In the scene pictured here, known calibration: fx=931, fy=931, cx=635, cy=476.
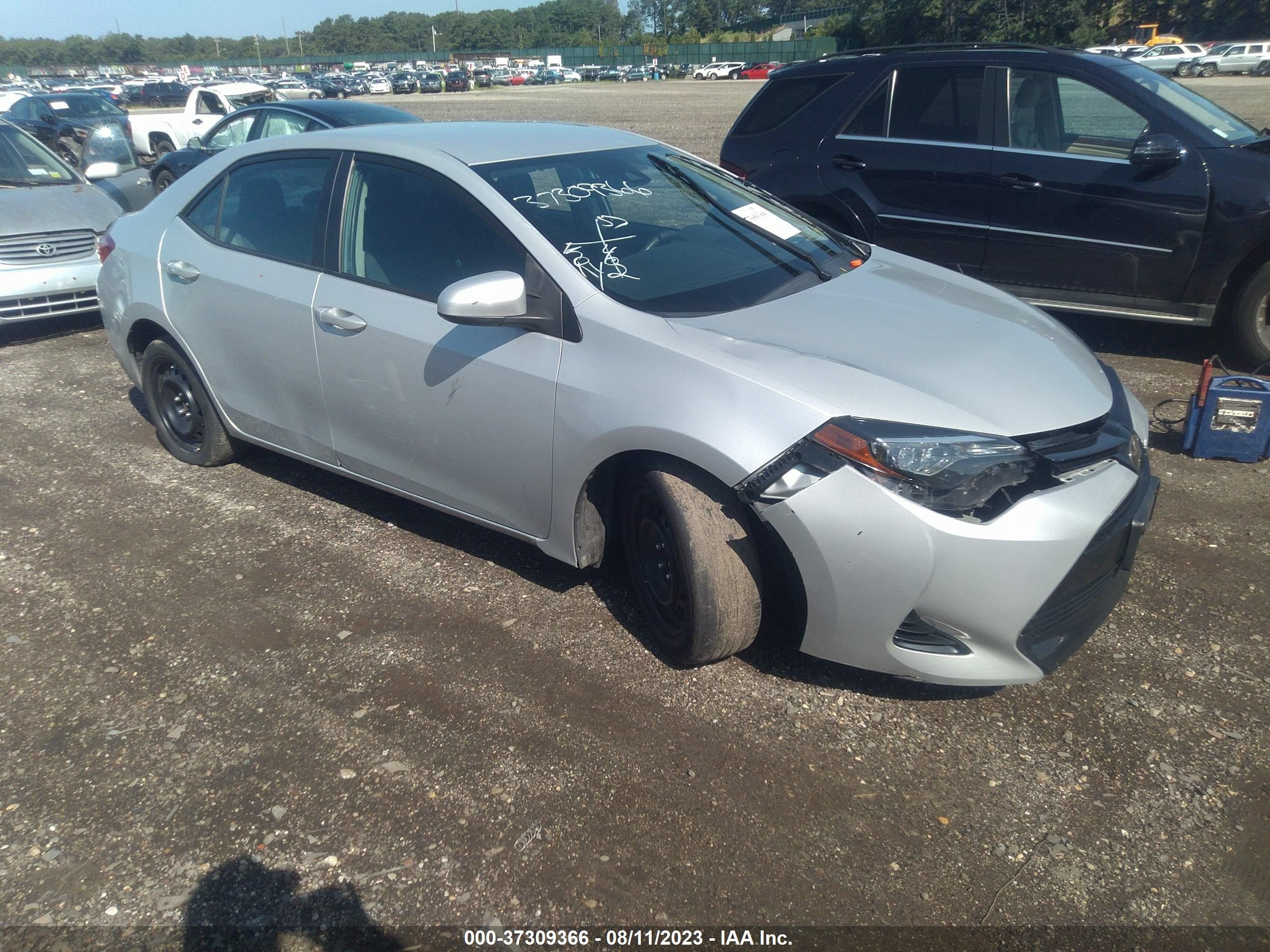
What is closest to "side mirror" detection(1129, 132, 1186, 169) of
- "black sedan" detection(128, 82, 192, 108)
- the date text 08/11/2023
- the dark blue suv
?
the dark blue suv

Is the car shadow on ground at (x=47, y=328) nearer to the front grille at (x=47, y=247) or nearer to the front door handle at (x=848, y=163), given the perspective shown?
the front grille at (x=47, y=247)

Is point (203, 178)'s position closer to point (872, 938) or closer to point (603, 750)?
point (603, 750)

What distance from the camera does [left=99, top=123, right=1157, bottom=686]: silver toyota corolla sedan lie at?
2627 mm

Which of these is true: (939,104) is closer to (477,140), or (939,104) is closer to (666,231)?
(666,231)

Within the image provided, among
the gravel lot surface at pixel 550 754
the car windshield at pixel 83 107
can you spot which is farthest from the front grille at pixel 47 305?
the car windshield at pixel 83 107

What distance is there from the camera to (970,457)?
2619mm

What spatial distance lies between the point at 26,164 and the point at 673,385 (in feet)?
26.0

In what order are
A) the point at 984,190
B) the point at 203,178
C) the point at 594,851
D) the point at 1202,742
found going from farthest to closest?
the point at 984,190 → the point at 203,178 → the point at 1202,742 → the point at 594,851

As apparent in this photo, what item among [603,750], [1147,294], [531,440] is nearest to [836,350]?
[531,440]

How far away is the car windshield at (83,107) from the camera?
17203 mm

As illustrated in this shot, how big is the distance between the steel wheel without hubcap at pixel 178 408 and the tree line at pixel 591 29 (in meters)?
57.6

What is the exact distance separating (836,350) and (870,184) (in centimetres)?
391

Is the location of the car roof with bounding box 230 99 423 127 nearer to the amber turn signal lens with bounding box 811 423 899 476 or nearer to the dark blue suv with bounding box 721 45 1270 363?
the dark blue suv with bounding box 721 45 1270 363

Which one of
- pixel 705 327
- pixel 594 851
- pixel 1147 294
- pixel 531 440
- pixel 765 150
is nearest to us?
pixel 594 851
